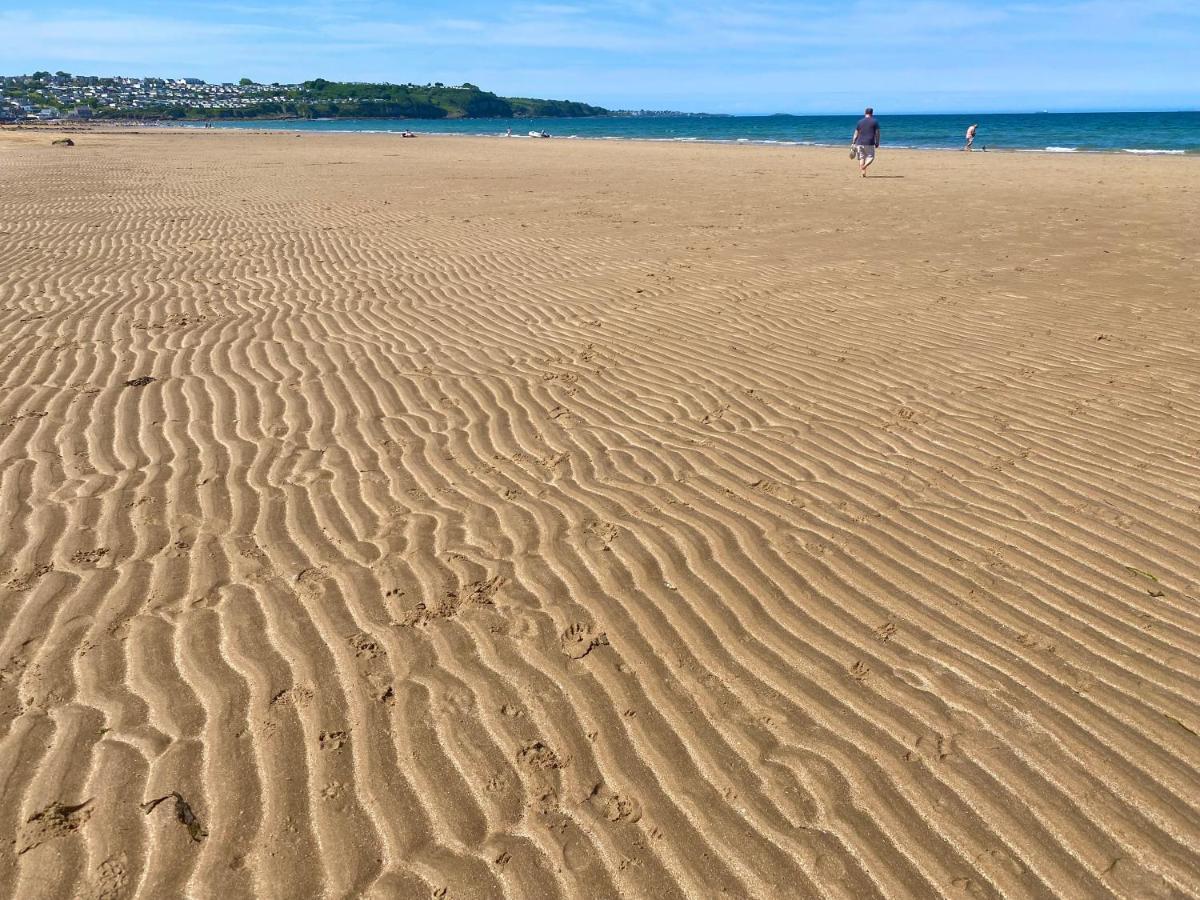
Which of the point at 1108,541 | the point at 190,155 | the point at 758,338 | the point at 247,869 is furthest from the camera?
the point at 190,155

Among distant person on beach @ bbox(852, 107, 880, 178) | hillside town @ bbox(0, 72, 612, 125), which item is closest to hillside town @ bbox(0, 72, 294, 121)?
hillside town @ bbox(0, 72, 612, 125)

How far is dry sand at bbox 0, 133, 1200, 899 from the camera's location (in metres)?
2.69

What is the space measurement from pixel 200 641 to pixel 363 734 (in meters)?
1.05

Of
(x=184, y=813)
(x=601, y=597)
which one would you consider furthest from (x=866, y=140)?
(x=184, y=813)

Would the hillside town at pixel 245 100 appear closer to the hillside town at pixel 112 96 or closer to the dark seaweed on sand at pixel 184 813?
the hillside town at pixel 112 96

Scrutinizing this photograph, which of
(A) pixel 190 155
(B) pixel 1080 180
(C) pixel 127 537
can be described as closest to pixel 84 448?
(C) pixel 127 537

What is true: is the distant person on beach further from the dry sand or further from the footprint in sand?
the footprint in sand

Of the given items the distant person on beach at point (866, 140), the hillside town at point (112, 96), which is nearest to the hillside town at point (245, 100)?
the hillside town at point (112, 96)

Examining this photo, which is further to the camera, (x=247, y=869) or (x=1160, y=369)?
(x=1160, y=369)

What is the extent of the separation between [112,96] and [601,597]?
555 ft

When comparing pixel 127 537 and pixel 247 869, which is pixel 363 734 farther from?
pixel 127 537

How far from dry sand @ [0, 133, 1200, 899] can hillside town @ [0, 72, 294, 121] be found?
98427mm

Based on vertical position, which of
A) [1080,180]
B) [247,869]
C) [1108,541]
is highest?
[1080,180]

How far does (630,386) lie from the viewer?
6715 millimetres
